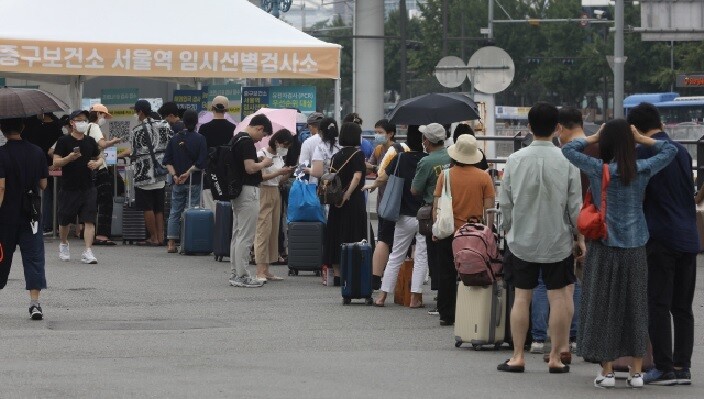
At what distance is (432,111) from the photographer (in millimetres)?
15117

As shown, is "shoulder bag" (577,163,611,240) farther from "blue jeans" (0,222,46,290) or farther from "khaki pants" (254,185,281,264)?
"khaki pants" (254,185,281,264)

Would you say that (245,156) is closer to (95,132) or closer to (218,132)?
(218,132)

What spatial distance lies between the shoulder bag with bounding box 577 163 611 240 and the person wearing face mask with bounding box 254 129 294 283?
24.9 feet

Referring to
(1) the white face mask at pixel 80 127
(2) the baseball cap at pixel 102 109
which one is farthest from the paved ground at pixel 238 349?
(2) the baseball cap at pixel 102 109

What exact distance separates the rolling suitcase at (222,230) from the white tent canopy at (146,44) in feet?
9.52

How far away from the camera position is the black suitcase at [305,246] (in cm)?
1703

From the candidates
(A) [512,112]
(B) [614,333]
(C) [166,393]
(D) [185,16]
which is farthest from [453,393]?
(A) [512,112]

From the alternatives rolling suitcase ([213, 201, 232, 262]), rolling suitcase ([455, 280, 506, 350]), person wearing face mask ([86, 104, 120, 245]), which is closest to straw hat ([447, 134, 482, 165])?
rolling suitcase ([455, 280, 506, 350])

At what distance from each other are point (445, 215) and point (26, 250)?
357cm

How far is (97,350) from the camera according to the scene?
1119 cm

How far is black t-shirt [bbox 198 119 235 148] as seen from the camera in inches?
821

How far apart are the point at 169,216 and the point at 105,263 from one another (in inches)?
82.6

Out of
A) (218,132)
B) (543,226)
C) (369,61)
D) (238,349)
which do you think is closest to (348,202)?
(238,349)

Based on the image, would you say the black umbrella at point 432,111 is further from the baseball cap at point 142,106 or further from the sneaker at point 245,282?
the baseball cap at point 142,106
